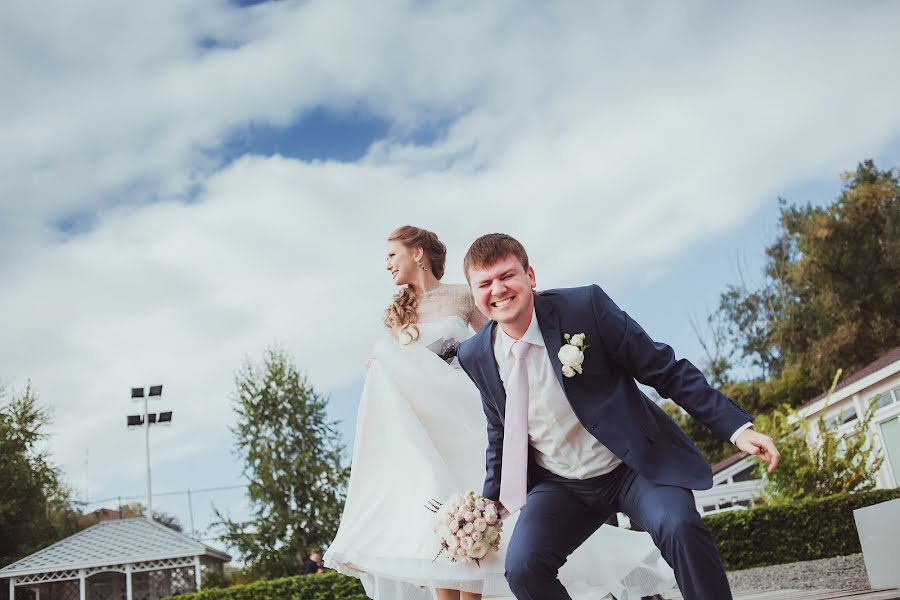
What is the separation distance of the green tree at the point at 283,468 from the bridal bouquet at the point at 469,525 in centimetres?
1996

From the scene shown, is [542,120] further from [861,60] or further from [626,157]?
[861,60]

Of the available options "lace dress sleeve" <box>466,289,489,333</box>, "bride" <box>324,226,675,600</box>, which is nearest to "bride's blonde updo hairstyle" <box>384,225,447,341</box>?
"bride" <box>324,226,675,600</box>

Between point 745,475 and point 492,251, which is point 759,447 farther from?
point 745,475

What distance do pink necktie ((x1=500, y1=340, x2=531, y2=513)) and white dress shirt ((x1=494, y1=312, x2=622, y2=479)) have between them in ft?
0.12

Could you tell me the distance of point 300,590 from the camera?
1498 centimetres

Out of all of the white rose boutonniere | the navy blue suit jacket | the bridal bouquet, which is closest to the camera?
the navy blue suit jacket

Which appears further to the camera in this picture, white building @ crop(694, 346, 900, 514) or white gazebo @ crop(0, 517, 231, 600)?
white gazebo @ crop(0, 517, 231, 600)

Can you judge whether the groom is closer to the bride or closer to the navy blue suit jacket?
the navy blue suit jacket

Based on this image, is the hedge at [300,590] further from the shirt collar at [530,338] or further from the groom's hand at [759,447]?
the groom's hand at [759,447]

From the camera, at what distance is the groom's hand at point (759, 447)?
298 centimetres

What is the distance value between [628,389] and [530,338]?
0.45m

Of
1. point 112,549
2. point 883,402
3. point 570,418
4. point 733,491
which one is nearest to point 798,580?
point 570,418

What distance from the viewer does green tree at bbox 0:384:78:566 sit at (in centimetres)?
3030

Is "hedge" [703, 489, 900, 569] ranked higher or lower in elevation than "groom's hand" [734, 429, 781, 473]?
lower
